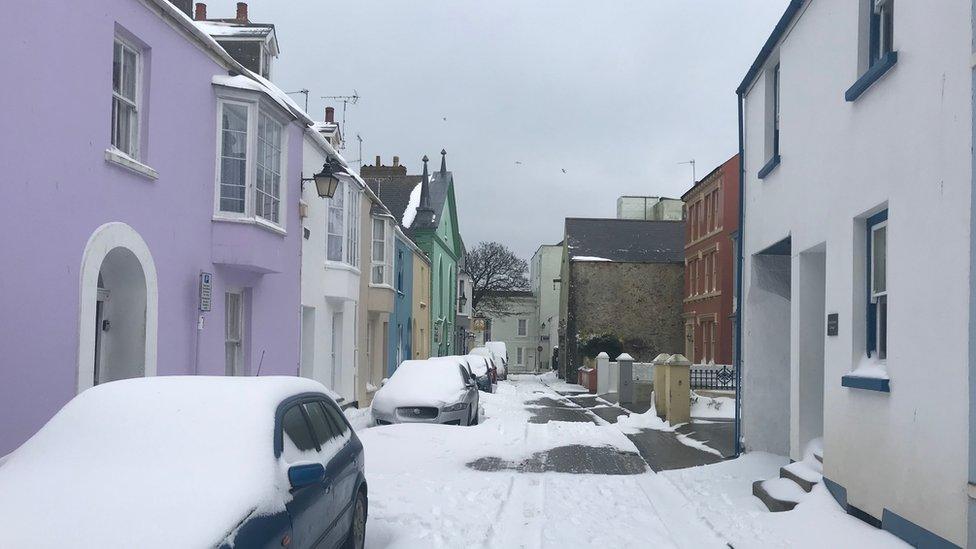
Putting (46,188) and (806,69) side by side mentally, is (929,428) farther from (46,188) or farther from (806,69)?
(46,188)

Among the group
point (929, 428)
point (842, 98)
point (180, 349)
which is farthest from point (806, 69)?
point (180, 349)

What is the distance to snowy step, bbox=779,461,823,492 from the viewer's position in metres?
8.51

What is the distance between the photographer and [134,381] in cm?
569

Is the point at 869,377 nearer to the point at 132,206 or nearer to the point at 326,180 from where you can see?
the point at 132,206

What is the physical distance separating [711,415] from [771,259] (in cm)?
768

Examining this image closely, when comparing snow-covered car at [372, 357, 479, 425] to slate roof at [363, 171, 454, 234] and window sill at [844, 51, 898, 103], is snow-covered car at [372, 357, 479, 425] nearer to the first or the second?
window sill at [844, 51, 898, 103]

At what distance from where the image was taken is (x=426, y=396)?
592 inches

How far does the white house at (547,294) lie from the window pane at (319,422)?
62707 millimetres

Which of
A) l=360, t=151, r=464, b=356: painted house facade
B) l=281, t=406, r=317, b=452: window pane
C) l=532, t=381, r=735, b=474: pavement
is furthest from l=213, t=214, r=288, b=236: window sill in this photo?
l=360, t=151, r=464, b=356: painted house facade

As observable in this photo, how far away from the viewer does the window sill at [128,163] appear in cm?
884

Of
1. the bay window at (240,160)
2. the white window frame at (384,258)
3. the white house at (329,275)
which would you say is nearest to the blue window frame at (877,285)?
the bay window at (240,160)

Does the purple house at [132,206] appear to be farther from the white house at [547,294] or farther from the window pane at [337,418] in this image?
the white house at [547,294]

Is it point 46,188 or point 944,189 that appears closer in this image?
point 944,189

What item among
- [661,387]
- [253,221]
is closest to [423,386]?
[253,221]
